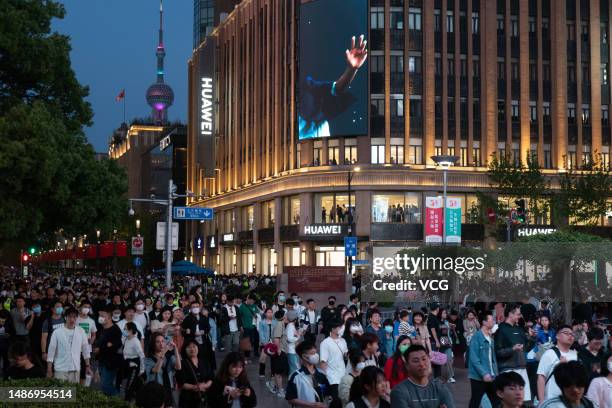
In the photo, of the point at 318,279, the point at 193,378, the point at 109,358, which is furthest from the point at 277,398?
the point at 318,279

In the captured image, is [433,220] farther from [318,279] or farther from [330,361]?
[330,361]

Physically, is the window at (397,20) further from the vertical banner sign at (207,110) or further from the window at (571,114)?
the vertical banner sign at (207,110)

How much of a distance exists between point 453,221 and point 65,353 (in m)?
35.4

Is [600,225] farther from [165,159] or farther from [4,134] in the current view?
[165,159]

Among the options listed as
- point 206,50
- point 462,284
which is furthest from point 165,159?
point 462,284

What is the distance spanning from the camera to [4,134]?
25.9 meters

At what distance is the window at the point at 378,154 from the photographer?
62.7 m

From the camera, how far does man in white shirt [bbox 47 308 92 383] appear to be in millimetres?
13852

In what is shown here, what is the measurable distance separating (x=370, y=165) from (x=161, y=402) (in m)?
55.5

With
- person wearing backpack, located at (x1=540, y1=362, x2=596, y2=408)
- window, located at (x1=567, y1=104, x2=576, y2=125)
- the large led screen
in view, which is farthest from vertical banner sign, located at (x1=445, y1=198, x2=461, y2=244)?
person wearing backpack, located at (x1=540, y1=362, x2=596, y2=408)

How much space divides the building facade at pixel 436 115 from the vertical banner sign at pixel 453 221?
11752mm

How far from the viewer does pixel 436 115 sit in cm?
6319

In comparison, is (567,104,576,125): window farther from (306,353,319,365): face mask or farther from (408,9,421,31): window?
(306,353,319,365): face mask

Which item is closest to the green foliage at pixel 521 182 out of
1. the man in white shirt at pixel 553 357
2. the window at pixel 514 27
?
the window at pixel 514 27
